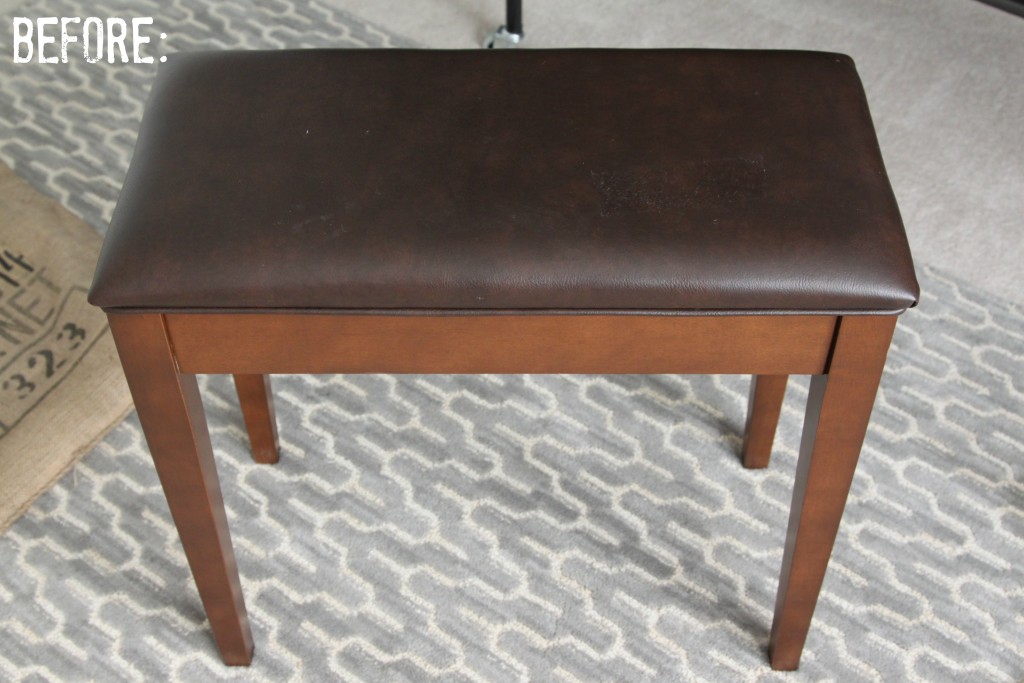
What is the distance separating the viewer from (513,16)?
201 centimetres

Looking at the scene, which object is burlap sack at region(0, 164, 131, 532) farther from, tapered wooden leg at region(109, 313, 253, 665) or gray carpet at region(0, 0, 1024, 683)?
tapered wooden leg at region(109, 313, 253, 665)

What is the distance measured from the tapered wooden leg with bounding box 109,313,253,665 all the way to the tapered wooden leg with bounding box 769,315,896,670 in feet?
1.69

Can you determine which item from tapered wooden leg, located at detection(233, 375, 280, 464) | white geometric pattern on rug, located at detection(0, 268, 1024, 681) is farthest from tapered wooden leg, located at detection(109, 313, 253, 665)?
tapered wooden leg, located at detection(233, 375, 280, 464)

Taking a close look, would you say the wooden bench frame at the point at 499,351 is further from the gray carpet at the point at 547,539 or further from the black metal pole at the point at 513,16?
the black metal pole at the point at 513,16

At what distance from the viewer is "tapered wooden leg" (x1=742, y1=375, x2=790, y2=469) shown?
4.42 feet

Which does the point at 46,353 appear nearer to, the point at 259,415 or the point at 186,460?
the point at 259,415

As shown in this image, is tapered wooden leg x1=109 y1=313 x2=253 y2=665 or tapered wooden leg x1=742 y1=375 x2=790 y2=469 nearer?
tapered wooden leg x1=109 y1=313 x2=253 y2=665

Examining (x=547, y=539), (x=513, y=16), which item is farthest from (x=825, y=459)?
(x=513, y=16)

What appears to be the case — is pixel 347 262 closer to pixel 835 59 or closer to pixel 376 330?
pixel 376 330

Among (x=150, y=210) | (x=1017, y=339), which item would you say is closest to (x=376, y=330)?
(x=150, y=210)

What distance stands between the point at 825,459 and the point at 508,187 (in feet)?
1.15

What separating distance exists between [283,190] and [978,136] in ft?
4.34

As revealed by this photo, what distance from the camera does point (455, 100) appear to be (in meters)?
1.05

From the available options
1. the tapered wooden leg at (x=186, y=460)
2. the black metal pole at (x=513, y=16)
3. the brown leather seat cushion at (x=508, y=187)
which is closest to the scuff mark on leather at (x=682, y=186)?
the brown leather seat cushion at (x=508, y=187)
